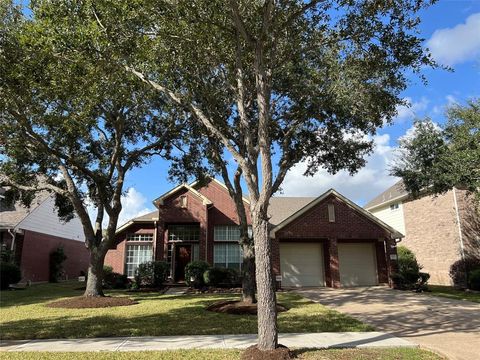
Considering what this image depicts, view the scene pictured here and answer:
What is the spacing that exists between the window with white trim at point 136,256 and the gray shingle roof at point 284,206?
26.3 ft

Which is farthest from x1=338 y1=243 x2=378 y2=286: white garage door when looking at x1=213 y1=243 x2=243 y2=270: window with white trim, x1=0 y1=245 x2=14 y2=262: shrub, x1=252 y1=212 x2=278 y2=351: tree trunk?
x1=0 y1=245 x2=14 y2=262: shrub

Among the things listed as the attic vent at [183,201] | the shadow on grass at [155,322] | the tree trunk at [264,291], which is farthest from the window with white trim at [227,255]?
the tree trunk at [264,291]

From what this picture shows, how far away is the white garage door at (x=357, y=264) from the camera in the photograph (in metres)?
23.9

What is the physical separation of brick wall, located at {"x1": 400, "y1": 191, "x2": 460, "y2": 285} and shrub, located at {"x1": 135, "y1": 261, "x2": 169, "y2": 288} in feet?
53.9

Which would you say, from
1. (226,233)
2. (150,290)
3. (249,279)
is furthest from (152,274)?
(249,279)

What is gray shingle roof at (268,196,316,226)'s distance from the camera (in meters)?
27.3

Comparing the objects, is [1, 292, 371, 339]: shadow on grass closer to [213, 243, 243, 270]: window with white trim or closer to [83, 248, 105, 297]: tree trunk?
[83, 248, 105, 297]: tree trunk

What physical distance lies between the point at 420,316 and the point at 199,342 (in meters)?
7.66

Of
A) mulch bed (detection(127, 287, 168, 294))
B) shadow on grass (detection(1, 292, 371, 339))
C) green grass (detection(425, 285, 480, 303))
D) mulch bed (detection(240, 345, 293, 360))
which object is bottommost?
mulch bed (detection(240, 345, 293, 360))

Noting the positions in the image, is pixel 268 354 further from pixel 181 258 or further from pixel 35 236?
pixel 35 236

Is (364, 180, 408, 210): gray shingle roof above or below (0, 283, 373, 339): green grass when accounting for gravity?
above

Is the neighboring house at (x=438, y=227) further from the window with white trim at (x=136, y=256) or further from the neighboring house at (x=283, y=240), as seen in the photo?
the window with white trim at (x=136, y=256)

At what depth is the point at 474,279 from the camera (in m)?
21.3

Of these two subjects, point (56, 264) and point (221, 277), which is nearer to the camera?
point (221, 277)
